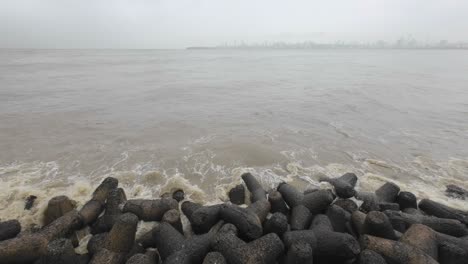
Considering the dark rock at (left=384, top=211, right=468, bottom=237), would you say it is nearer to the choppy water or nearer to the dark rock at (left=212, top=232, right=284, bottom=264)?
the choppy water

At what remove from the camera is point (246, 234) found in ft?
15.8

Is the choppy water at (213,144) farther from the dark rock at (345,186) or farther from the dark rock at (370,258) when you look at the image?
the dark rock at (370,258)

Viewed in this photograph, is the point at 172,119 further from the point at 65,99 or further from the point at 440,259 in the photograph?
the point at 440,259

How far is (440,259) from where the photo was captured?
456 cm

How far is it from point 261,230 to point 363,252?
5.54 ft

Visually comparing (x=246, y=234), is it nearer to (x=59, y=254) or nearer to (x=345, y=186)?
(x=59, y=254)

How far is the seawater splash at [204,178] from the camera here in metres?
7.27

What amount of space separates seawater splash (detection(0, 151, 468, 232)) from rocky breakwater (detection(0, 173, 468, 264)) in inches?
55.7

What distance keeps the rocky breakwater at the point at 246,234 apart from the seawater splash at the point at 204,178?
1.41 metres

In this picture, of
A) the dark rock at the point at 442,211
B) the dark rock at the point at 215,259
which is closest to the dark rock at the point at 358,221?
the dark rock at the point at 442,211

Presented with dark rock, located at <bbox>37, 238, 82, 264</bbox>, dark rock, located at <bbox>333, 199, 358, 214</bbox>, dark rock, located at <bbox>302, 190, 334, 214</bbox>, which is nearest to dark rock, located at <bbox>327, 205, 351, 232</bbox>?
dark rock, located at <bbox>302, 190, 334, 214</bbox>

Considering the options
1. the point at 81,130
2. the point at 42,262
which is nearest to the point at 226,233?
the point at 42,262

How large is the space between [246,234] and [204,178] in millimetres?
3929

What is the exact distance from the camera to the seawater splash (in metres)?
7.27
